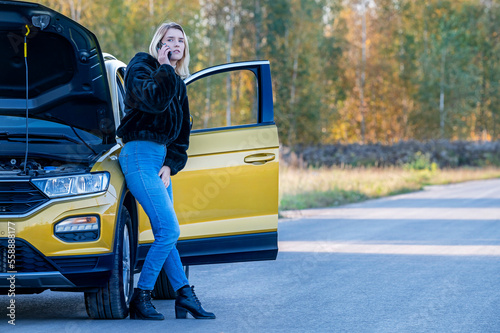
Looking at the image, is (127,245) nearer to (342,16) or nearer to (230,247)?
(230,247)

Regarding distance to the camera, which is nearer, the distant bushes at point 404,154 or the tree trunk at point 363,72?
the distant bushes at point 404,154

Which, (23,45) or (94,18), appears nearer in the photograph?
(23,45)

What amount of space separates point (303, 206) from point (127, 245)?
1304cm

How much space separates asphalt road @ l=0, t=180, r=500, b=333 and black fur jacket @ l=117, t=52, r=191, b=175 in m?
1.17

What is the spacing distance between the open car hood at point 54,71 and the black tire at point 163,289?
4.19ft

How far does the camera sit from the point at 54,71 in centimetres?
632

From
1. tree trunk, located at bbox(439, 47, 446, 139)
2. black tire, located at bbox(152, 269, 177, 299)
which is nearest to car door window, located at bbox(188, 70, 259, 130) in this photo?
tree trunk, located at bbox(439, 47, 446, 139)

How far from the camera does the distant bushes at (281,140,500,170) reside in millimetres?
45781

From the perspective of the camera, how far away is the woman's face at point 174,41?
5.74m

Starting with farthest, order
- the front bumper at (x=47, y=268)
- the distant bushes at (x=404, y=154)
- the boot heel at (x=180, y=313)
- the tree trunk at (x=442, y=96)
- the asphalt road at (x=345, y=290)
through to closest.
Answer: the tree trunk at (x=442, y=96) < the distant bushes at (x=404, y=154) < the boot heel at (x=180, y=313) < the asphalt road at (x=345, y=290) < the front bumper at (x=47, y=268)

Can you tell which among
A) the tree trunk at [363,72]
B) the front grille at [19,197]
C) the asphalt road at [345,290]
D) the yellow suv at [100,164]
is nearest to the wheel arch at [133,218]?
the yellow suv at [100,164]

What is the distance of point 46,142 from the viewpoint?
20.5ft

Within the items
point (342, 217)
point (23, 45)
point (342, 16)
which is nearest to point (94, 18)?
point (342, 16)

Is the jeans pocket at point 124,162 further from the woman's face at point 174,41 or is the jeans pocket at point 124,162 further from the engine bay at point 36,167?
the woman's face at point 174,41
